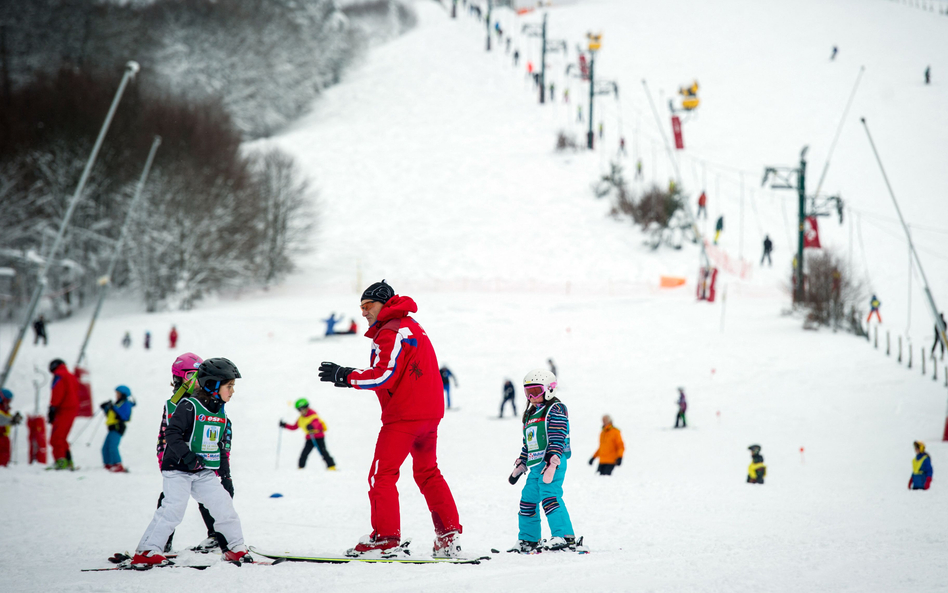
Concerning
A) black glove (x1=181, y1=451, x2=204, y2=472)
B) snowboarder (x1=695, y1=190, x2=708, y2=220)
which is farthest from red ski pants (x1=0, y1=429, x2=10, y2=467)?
snowboarder (x1=695, y1=190, x2=708, y2=220)

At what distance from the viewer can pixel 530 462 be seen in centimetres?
561

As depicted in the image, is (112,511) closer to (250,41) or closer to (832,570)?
(832,570)

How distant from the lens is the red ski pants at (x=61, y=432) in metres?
11.0

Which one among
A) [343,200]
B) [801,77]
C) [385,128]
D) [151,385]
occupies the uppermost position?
[801,77]

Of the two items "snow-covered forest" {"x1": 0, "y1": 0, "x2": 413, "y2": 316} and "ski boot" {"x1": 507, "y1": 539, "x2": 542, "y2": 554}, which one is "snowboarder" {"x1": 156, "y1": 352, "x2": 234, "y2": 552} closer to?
"ski boot" {"x1": 507, "y1": 539, "x2": 542, "y2": 554}

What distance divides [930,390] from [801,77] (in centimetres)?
5406

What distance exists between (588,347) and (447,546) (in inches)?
803

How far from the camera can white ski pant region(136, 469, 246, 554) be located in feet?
16.4

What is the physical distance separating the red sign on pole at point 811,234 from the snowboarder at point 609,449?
1777 centimetres

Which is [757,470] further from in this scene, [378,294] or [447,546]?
[378,294]

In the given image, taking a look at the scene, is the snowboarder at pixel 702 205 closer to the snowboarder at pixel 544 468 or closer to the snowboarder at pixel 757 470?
the snowboarder at pixel 757 470

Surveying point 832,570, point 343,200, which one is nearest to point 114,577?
point 832,570

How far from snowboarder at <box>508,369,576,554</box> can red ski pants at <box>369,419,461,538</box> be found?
0.59 meters

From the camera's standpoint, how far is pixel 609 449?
1110cm
